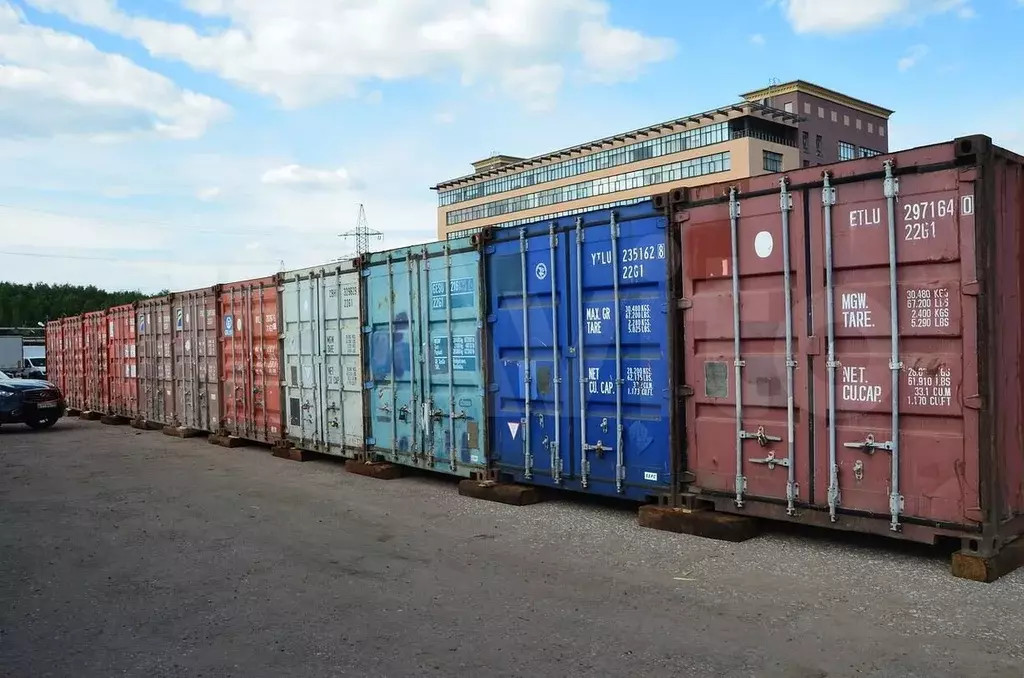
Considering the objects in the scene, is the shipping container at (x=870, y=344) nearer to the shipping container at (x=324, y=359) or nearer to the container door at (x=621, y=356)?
the container door at (x=621, y=356)

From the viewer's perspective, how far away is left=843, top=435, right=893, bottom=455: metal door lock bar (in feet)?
20.2

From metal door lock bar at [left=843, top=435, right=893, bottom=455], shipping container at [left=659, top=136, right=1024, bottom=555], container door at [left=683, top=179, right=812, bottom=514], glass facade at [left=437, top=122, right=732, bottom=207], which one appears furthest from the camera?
glass facade at [left=437, top=122, right=732, bottom=207]

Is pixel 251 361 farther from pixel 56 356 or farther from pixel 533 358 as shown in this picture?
pixel 56 356

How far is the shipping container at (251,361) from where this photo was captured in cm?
1375

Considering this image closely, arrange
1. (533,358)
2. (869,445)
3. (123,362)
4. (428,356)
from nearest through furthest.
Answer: (869,445) < (533,358) < (428,356) < (123,362)

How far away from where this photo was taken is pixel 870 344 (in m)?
6.29

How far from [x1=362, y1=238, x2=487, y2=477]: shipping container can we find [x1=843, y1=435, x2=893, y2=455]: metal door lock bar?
4.26 meters

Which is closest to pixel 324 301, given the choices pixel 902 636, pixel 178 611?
pixel 178 611

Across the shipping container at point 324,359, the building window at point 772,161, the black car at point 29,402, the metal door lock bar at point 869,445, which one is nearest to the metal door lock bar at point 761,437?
the metal door lock bar at point 869,445

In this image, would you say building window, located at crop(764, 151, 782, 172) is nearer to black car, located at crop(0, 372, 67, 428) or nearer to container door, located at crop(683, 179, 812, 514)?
black car, located at crop(0, 372, 67, 428)

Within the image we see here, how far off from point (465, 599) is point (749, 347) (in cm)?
331

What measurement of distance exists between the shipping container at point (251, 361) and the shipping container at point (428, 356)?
3.06 meters

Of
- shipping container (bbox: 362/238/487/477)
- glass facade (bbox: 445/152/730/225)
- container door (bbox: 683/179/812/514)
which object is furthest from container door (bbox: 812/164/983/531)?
glass facade (bbox: 445/152/730/225)

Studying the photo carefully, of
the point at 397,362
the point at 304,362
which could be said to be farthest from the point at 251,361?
the point at 397,362
